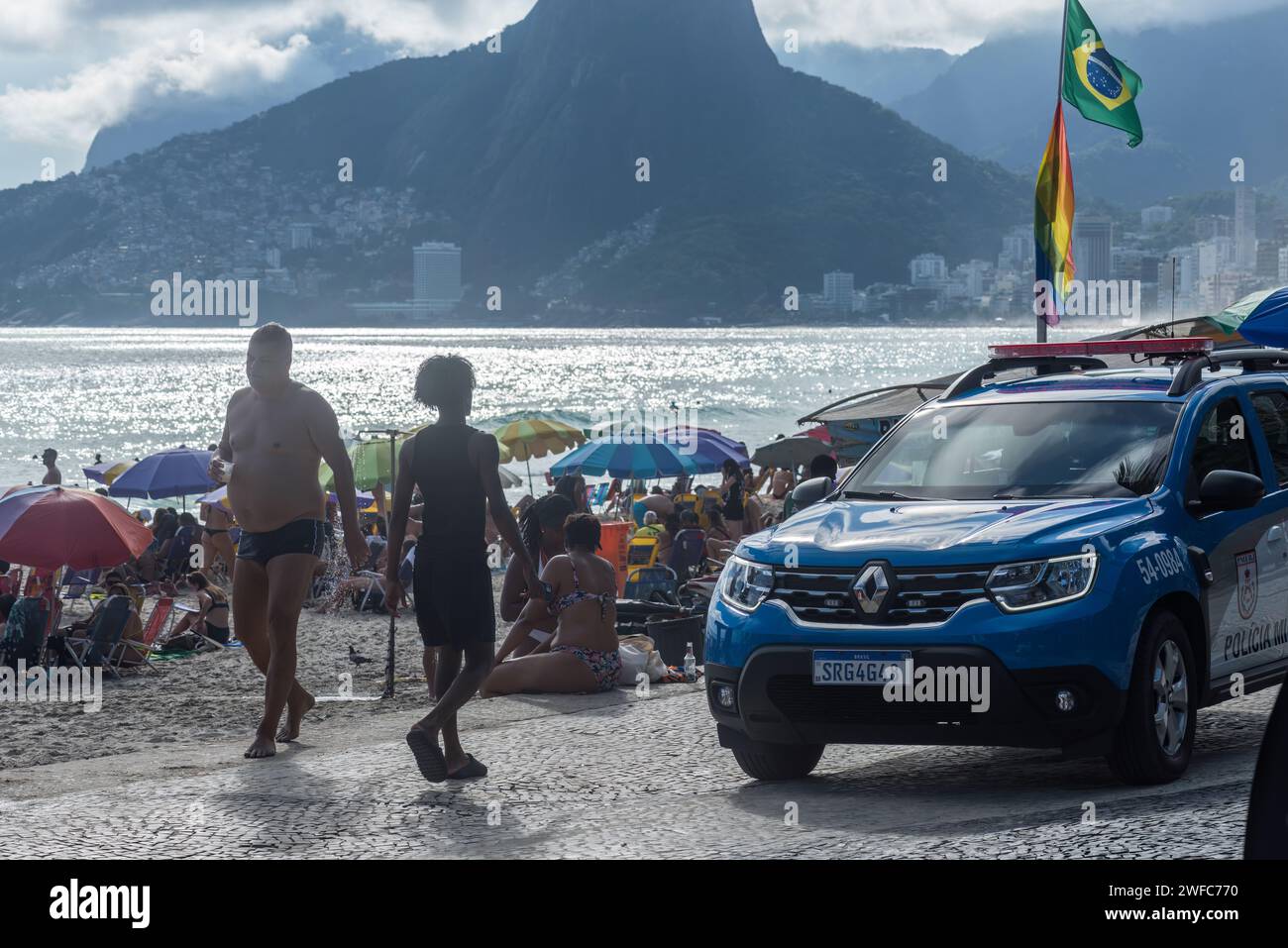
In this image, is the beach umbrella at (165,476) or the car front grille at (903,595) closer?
the car front grille at (903,595)

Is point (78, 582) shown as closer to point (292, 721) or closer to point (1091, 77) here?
point (1091, 77)

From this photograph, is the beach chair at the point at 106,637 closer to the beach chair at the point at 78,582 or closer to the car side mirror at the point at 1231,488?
the beach chair at the point at 78,582

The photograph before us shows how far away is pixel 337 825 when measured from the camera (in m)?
5.93

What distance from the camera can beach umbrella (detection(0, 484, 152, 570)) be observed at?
13664mm

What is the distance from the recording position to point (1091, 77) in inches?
621

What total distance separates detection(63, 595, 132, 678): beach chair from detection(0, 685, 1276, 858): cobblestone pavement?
673 centimetres

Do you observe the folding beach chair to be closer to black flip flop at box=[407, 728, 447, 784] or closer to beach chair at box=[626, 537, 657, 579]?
beach chair at box=[626, 537, 657, 579]

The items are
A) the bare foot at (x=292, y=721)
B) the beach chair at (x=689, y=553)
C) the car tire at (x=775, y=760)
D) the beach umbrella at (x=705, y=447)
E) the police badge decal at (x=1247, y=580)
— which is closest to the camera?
the car tire at (x=775, y=760)

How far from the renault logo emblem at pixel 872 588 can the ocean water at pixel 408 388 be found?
74.0 feet

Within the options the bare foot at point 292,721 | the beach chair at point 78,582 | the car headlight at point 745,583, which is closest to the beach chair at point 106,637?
the beach chair at point 78,582

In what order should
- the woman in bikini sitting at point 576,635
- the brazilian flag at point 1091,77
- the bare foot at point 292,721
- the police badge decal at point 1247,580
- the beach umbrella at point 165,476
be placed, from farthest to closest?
the beach umbrella at point 165,476, the brazilian flag at point 1091,77, the woman in bikini sitting at point 576,635, the bare foot at point 292,721, the police badge decal at point 1247,580

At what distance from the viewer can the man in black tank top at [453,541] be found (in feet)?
22.6
